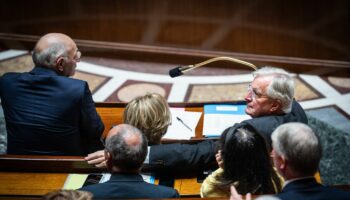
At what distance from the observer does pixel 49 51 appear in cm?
288

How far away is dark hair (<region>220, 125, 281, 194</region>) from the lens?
2.14 metres

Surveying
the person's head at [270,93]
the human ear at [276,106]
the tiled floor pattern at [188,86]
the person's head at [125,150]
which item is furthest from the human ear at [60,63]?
the tiled floor pattern at [188,86]

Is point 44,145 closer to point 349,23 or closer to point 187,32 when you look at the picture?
point 187,32

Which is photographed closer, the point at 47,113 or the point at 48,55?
the point at 47,113

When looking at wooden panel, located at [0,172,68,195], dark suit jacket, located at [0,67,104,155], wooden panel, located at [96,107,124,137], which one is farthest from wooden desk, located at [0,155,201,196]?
wooden panel, located at [96,107,124,137]

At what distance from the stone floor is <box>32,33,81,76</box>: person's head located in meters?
1.78

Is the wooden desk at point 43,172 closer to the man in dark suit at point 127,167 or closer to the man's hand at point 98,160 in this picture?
the man's hand at point 98,160

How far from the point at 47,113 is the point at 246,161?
1.14 m

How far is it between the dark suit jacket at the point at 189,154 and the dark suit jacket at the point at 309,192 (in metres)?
0.50

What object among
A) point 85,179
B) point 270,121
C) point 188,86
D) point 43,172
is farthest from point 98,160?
point 188,86

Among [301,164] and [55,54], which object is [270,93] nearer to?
[301,164]

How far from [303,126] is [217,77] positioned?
10.5 feet

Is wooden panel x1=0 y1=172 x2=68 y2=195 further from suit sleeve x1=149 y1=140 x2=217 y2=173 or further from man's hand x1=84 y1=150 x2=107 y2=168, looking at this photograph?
suit sleeve x1=149 y1=140 x2=217 y2=173

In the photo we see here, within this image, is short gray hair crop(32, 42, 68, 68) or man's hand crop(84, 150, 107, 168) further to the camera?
short gray hair crop(32, 42, 68, 68)
